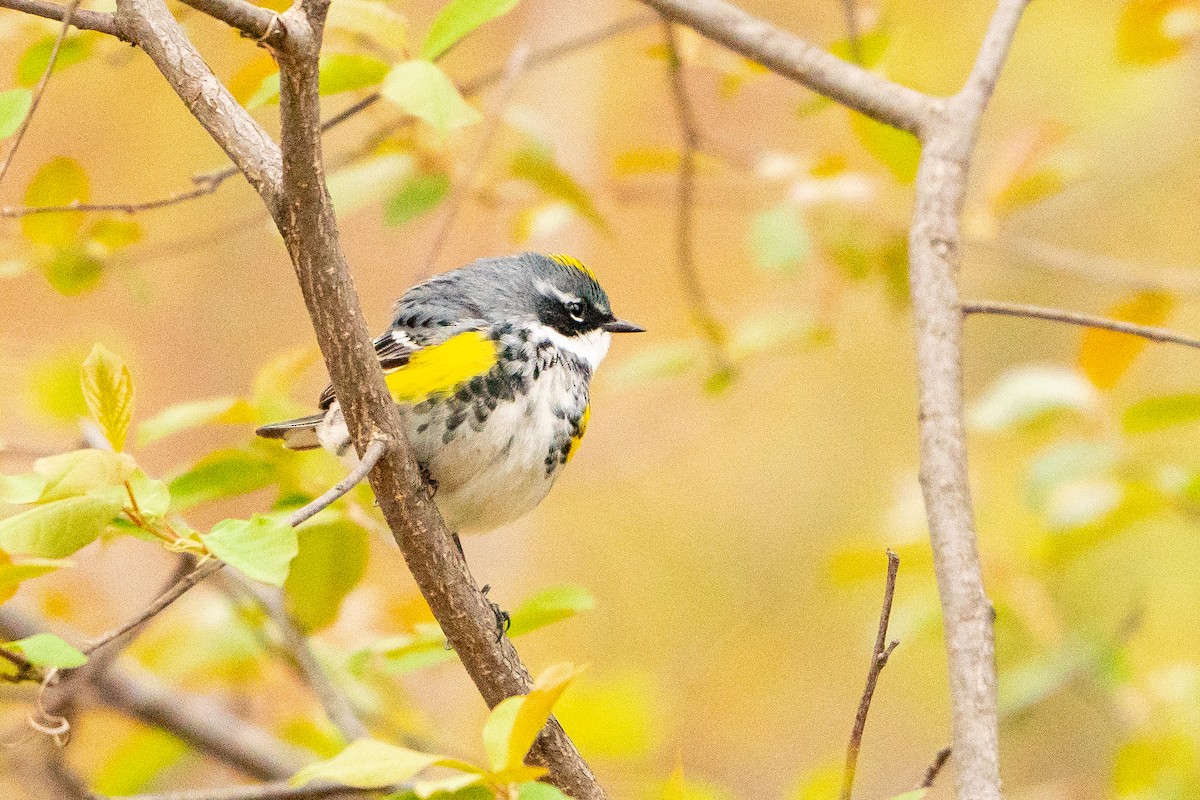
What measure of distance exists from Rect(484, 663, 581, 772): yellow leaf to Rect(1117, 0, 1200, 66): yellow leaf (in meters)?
2.15

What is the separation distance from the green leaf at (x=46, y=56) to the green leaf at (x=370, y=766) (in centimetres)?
136

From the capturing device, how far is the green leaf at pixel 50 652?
1.33 m

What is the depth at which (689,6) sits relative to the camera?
7.22ft

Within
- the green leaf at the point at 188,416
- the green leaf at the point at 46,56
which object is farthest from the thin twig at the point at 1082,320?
the green leaf at the point at 46,56

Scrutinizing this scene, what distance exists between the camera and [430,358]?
2.20 metres

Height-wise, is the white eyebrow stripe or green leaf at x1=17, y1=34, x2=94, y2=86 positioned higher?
the white eyebrow stripe

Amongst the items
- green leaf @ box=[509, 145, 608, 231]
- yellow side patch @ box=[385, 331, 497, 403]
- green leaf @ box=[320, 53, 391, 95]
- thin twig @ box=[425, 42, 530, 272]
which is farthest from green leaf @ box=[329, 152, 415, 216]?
green leaf @ box=[320, 53, 391, 95]

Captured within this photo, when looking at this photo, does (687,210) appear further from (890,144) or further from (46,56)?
(46,56)

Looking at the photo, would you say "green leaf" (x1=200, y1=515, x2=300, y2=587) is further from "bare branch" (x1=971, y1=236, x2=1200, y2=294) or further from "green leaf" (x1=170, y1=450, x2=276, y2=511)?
"bare branch" (x1=971, y1=236, x2=1200, y2=294)

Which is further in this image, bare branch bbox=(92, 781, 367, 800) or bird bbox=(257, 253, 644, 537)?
bird bbox=(257, 253, 644, 537)

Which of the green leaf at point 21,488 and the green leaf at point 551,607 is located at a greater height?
the green leaf at point 551,607

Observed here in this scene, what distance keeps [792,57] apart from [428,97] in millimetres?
866

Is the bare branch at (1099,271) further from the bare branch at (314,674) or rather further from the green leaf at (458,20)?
the bare branch at (314,674)

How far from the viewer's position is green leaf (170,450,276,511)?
183 cm
